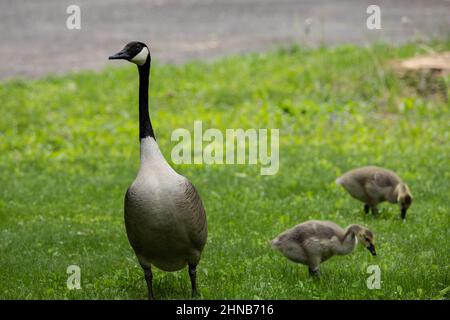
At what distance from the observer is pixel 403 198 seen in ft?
31.4

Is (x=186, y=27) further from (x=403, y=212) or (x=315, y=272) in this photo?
(x=315, y=272)

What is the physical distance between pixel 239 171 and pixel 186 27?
992 cm

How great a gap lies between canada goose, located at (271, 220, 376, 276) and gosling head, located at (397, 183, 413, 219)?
189 cm

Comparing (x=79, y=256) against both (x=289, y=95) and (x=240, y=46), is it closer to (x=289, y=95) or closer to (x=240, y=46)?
(x=289, y=95)

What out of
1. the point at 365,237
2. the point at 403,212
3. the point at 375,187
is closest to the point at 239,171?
the point at 375,187

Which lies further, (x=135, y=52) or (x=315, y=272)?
(x=315, y=272)

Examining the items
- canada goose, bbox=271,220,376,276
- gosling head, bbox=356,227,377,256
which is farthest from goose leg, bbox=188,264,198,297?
gosling head, bbox=356,227,377,256

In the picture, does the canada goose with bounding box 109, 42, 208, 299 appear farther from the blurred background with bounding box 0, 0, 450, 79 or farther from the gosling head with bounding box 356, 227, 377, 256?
the blurred background with bounding box 0, 0, 450, 79

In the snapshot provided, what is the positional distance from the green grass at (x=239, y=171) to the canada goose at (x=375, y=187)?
23cm

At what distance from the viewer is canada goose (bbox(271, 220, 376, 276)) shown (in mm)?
7641

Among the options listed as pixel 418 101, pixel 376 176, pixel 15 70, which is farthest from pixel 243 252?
pixel 15 70

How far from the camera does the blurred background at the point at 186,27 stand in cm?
1886

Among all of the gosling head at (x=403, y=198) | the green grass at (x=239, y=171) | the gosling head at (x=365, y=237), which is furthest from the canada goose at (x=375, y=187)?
the gosling head at (x=365, y=237)

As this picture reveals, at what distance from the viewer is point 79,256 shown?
28.2 ft
